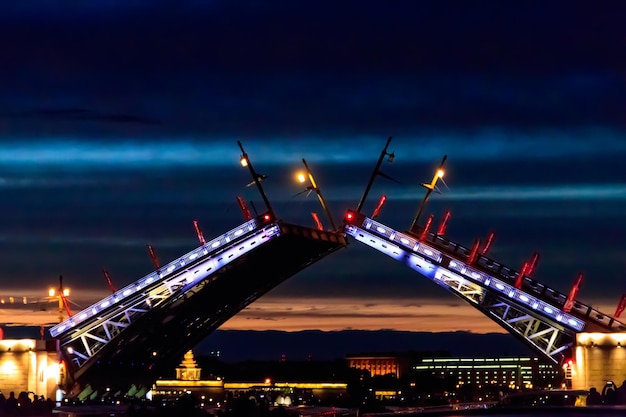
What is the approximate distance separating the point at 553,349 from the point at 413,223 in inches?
342

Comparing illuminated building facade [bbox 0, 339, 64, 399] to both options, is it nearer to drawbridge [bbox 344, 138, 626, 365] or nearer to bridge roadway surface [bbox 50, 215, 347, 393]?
bridge roadway surface [bbox 50, 215, 347, 393]

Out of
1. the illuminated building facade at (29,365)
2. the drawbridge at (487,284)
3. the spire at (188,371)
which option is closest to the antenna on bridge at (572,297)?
the drawbridge at (487,284)

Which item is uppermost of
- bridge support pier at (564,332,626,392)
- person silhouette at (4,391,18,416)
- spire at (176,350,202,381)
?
spire at (176,350,202,381)

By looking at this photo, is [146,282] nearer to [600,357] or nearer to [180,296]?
[180,296]

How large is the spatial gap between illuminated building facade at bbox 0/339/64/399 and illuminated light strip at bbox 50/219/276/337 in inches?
45.4

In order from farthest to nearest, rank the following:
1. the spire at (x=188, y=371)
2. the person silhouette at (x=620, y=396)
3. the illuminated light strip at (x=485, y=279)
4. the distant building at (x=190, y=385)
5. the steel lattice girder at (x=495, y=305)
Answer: the spire at (x=188, y=371) → the distant building at (x=190, y=385) → the steel lattice girder at (x=495, y=305) → the illuminated light strip at (x=485, y=279) → the person silhouette at (x=620, y=396)

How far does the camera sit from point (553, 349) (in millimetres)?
64812

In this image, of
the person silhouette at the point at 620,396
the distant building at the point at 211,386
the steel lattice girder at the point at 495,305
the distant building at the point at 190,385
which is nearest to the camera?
the person silhouette at the point at 620,396

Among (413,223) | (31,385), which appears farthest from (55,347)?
(413,223)

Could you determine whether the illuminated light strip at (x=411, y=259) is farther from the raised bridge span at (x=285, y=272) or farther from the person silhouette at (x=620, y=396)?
the person silhouette at (x=620, y=396)

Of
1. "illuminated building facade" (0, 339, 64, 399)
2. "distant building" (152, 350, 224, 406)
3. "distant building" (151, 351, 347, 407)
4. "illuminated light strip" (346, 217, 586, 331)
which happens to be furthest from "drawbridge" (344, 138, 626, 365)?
"distant building" (152, 350, 224, 406)

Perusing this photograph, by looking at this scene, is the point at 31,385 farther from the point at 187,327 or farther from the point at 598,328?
the point at 598,328

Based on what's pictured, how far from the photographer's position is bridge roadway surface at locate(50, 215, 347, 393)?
62500 millimetres

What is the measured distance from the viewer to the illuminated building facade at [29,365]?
65938 millimetres
